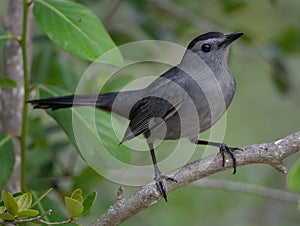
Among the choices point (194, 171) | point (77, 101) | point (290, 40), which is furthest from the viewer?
point (290, 40)

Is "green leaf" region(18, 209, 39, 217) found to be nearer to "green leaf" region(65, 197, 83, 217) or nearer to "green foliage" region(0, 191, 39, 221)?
"green foliage" region(0, 191, 39, 221)

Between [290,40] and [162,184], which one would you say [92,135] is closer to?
[162,184]

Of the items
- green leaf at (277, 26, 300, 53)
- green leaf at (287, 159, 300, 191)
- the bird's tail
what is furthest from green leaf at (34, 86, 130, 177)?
green leaf at (277, 26, 300, 53)

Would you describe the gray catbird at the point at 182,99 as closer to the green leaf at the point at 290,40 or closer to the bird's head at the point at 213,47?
the bird's head at the point at 213,47

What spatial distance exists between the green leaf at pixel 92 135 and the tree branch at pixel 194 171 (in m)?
0.36

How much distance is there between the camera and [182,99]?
12.0 ft

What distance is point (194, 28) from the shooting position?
507 centimetres

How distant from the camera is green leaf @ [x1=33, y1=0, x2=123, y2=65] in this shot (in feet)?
A: 9.62

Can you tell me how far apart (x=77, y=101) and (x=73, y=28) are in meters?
0.66

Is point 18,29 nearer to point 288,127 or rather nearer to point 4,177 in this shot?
point 4,177

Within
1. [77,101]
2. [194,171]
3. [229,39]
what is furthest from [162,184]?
[229,39]

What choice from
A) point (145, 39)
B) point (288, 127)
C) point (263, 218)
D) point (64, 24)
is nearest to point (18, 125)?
point (64, 24)

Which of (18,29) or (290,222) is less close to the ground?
(18,29)

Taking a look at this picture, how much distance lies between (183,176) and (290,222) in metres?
3.44
